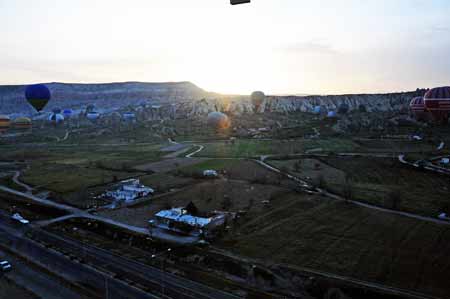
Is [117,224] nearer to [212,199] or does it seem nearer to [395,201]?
[212,199]

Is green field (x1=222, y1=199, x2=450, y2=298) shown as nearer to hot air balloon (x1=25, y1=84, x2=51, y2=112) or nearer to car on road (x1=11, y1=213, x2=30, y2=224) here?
car on road (x1=11, y1=213, x2=30, y2=224)

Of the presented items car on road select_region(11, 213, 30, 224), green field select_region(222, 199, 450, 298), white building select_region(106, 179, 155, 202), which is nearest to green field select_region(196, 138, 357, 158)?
white building select_region(106, 179, 155, 202)

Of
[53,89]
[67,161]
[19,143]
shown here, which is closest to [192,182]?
[67,161]

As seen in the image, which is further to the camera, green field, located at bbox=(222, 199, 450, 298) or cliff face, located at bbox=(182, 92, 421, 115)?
cliff face, located at bbox=(182, 92, 421, 115)

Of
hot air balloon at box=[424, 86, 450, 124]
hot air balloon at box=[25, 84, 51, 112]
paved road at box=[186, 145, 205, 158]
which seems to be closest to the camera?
hot air balloon at box=[424, 86, 450, 124]

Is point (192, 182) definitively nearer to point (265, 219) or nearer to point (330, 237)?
point (265, 219)

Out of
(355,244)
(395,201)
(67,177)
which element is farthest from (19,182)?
(395,201)

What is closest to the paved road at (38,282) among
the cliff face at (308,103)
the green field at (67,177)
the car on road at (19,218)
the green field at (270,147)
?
the car on road at (19,218)
